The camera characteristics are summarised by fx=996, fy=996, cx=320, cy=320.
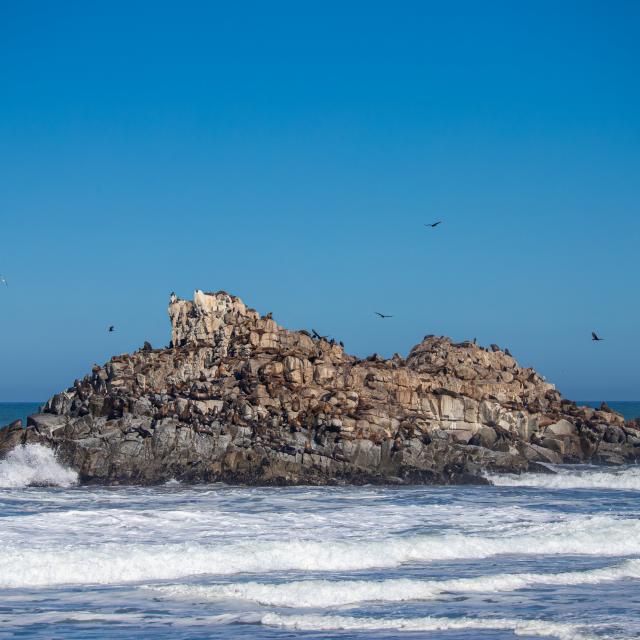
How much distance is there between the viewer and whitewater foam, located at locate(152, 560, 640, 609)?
19.3 m

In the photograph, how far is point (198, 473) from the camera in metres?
36.6

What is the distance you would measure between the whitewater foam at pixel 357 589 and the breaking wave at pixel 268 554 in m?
1.91

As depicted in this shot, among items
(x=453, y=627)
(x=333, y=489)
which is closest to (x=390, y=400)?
(x=333, y=489)

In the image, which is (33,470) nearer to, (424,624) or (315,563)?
(315,563)

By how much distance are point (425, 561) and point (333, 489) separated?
39.2 ft

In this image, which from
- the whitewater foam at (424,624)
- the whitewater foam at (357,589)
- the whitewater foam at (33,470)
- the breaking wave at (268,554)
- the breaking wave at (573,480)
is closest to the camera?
the whitewater foam at (424,624)

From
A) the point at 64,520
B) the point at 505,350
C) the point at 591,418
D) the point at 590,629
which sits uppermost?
the point at 505,350

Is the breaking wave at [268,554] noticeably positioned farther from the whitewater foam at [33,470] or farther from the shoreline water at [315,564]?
the whitewater foam at [33,470]

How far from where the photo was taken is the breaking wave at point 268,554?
2166cm

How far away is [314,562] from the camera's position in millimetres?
23219

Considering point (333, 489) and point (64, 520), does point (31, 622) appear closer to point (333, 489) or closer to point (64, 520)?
point (64, 520)

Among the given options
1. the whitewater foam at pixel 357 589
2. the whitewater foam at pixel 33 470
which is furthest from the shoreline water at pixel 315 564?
the whitewater foam at pixel 33 470

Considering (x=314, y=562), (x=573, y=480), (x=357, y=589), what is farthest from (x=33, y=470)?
(x=573, y=480)

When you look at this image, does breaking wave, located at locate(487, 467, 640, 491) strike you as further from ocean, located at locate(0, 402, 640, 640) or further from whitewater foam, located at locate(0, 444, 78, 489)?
whitewater foam, located at locate(0, 444, 78, 489)
